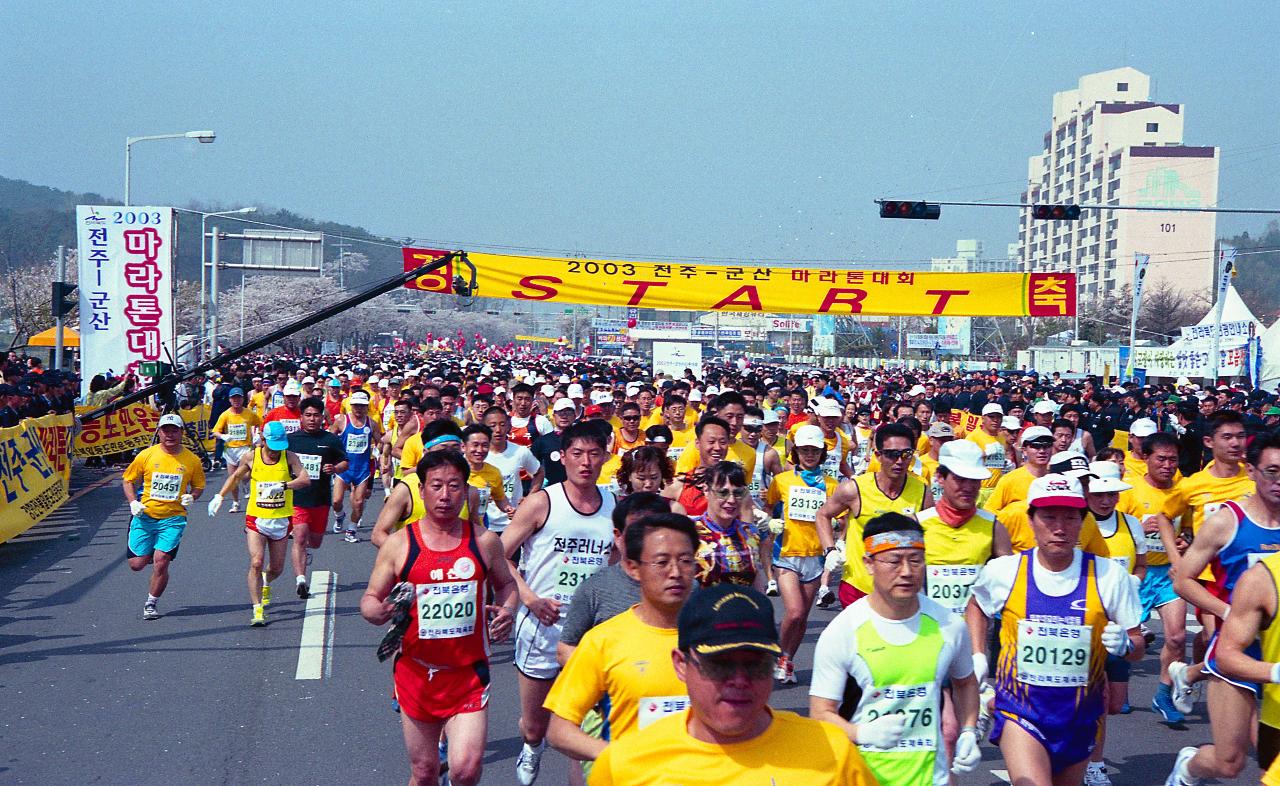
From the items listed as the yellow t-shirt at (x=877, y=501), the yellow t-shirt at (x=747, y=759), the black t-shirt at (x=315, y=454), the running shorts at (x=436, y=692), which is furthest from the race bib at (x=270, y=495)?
the yellow t-shirt at (x=747, y=759)

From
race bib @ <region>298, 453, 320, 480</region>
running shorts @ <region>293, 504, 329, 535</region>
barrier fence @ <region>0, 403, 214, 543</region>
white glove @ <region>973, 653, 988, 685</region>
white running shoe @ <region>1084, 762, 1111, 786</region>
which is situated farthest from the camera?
barrier fence @ <region>0, 403, 214, 543</region>

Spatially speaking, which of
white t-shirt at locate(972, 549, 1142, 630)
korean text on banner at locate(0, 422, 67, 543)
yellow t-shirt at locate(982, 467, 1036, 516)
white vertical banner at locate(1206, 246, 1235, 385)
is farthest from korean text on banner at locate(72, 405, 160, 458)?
white vertical banner at locate(1206, 246, 1235, 385)

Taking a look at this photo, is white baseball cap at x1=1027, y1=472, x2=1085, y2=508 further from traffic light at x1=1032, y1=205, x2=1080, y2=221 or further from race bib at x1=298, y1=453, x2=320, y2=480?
traffic light at x1=1032, y1=205, x2=1080, y2=221

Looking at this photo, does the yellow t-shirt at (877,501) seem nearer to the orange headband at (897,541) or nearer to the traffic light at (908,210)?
the orange headband at (897,541)

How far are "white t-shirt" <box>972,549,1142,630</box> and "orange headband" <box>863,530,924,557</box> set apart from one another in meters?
1.08

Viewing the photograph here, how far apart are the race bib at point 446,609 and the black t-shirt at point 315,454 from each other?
19.3 ft

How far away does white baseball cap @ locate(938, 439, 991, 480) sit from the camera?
5930 millimetres

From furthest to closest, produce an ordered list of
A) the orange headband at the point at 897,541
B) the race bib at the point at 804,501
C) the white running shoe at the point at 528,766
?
the race bib at the point at 804,501
the white running shoe at the point at 528,766
the orange headband at the point at 897,541

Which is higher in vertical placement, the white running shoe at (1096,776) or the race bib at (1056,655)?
the race bib at (1056,655)

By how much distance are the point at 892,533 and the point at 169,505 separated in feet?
26.3

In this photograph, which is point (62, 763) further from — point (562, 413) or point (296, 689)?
point (562, 413)

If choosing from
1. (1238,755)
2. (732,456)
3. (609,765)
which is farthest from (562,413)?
(609,765)

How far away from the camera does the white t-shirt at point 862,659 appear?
417 centimetres

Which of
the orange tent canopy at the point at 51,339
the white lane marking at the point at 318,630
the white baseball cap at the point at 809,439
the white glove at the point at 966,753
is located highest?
the orange tent canopy at the point at 51,339
